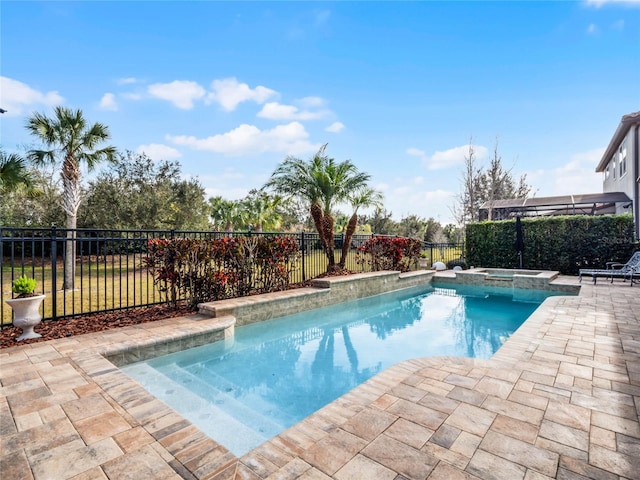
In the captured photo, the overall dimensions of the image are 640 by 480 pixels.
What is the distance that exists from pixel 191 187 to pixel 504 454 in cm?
2178

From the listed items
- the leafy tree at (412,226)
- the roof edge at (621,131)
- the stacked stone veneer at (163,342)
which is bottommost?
the stacked stone veneer at (163,342)

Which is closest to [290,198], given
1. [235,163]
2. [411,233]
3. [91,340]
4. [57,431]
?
[91,340]

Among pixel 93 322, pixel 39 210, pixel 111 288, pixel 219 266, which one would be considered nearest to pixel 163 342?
pixel 93 322

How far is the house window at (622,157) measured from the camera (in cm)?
1331

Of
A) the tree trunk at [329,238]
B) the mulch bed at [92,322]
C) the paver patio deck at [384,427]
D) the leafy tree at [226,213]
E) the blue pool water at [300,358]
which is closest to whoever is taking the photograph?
the paver patio deck at [384,427]

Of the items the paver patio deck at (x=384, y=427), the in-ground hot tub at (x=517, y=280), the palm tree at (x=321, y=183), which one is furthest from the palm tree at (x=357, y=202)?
the paver patio deck at (x=384, y=427)

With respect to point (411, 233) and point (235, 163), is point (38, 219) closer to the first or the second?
point (235, 163)

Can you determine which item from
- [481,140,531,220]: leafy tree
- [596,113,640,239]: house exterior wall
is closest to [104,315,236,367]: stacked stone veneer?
[596,113,640,239]: house exterior wall

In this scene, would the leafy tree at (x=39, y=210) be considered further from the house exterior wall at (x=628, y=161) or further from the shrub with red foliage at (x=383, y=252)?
the house exterior wall at (x=628, y=161)

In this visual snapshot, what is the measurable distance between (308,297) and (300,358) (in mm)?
2682

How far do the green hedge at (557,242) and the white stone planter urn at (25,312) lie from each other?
47.0 ft

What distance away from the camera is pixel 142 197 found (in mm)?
17391

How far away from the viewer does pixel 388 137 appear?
15.3 meters

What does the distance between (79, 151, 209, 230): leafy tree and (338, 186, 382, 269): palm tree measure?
38.9 ft
